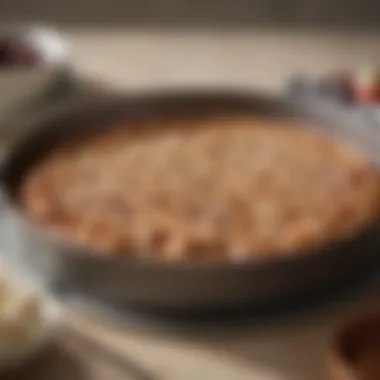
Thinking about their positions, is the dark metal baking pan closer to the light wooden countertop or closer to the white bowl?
the light wooden countertop

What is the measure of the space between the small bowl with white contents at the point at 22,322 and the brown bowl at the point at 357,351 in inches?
7.8

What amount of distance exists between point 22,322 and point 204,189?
246 millimetres

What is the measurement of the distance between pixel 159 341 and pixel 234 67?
0.61m

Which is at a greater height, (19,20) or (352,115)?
(19,20)

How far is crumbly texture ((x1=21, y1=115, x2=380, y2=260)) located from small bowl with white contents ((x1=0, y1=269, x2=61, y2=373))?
6cm

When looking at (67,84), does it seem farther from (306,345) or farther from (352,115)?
(306,345)

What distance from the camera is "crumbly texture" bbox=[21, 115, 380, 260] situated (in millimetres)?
797

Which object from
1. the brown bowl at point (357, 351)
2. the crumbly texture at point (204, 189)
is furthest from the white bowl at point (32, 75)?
the brown bowl at point (357, 351)

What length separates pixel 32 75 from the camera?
114 cm

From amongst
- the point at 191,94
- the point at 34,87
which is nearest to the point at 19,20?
the point at 34,87

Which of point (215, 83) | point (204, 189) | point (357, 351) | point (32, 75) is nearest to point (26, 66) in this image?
point (32, 75)

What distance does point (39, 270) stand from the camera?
0.79 meters

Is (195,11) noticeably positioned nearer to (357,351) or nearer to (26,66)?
(26,66)

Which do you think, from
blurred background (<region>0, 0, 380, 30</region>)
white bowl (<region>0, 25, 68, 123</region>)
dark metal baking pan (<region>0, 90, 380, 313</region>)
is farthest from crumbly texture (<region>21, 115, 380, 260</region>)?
blurred background (<region>0, 0, 380, 30</region>)
